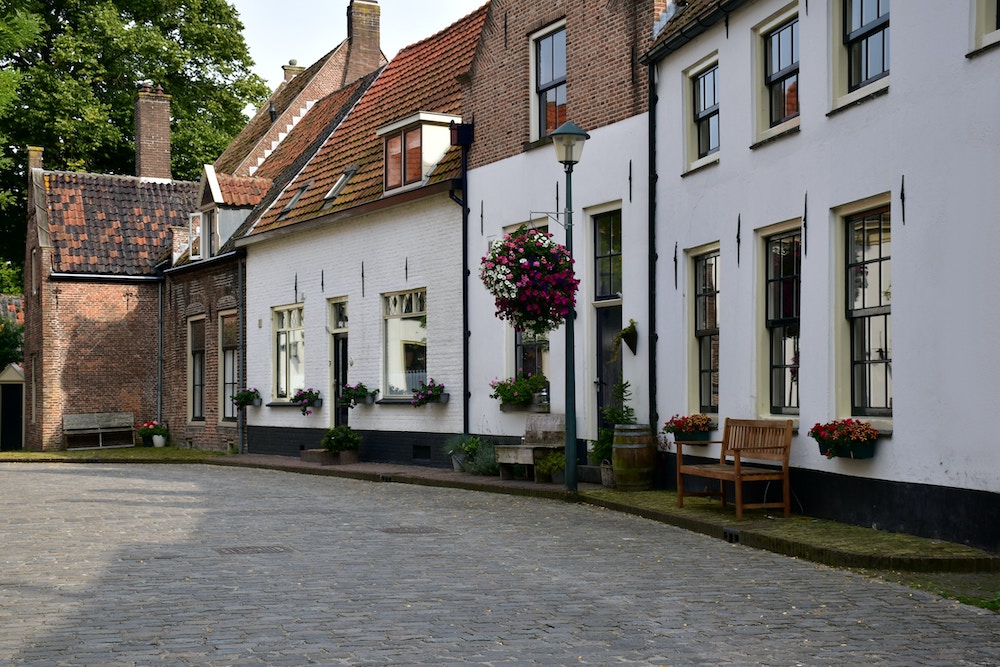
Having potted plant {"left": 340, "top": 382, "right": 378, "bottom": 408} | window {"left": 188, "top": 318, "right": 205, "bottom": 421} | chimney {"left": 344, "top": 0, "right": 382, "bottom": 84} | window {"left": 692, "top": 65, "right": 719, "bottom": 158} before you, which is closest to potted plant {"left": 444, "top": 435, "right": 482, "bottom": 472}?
potted plant {"left": 340, "top": 382, "right": 378, "bottom": 408}

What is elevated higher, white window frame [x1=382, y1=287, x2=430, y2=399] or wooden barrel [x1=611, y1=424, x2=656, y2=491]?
white window frame [x1=382, y1=287, x2=430, y2=399]

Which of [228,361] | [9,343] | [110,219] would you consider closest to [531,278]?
[228,361]

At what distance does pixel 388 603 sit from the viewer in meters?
8.11

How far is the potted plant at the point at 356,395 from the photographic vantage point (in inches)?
895

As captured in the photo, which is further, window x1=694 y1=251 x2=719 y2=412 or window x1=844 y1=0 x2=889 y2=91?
window x1=694 y1=251 x2=719 y2=412

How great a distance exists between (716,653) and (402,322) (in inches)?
630

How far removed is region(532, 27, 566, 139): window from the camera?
60.2ft

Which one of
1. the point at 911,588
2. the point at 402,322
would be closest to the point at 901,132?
the point at 911,588

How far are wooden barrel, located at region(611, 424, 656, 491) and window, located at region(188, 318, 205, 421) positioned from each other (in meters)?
16.6

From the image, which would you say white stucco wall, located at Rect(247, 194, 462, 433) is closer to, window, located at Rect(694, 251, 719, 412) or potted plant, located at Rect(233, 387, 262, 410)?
potted plant, located at Rect(233, 387, 262, 410)

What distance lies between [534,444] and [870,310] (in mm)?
6746

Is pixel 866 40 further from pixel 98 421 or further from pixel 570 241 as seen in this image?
pixel 98 421

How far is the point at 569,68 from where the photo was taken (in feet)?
59.1

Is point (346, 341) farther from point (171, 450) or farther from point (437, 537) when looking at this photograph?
point (437, 537)
